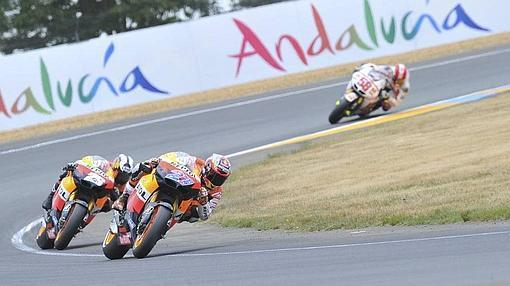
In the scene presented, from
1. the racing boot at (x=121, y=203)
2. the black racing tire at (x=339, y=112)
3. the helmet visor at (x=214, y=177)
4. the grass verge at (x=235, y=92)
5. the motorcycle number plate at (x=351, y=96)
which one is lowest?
the grass verge at (x=235, y=92)

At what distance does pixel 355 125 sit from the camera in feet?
63.8

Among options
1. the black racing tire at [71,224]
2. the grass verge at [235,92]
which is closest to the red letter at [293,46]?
the grass verge at [235,92]

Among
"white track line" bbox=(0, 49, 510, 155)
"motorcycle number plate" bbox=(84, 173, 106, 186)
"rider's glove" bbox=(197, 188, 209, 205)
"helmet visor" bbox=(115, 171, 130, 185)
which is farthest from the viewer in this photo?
"white track line" bbox=(0, 49, 510, 155)

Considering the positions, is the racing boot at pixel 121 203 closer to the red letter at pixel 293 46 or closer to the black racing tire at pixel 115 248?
the black racing tire at pixel 115 248

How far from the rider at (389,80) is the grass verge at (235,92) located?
18.1 feet

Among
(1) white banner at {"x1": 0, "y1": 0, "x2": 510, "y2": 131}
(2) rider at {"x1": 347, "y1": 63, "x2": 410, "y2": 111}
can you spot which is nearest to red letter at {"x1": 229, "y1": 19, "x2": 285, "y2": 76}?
(1) white banner at {"x1": 0, "y1": 0, "x2": 510, "y2": 131}

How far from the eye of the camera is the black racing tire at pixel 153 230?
389 inches

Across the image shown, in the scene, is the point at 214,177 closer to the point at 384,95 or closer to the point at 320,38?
the point at 384,95

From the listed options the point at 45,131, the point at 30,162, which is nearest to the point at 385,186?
the point at 30,162

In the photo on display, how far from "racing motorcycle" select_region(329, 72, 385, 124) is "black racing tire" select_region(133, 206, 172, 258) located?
9.91m

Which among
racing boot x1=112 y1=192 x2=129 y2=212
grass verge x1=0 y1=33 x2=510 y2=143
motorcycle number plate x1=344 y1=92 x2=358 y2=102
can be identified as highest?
racing boot x1=112 y1=192 x2=129 y2=212

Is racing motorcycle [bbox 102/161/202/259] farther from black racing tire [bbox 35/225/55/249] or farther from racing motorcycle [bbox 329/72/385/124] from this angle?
racing motorcycle [bbox 329/72/385/124]

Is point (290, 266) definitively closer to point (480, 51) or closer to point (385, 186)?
point (385, 186)

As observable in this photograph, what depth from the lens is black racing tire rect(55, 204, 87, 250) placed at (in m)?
11.6
